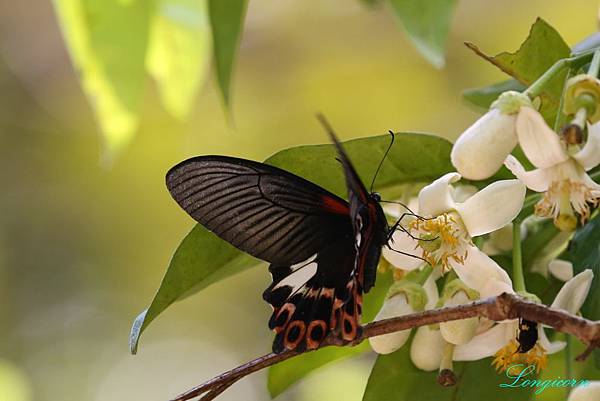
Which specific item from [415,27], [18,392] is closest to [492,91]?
[415,27]

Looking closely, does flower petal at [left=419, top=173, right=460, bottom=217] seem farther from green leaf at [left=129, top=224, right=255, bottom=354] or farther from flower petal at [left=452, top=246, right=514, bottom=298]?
green leaf at [left=129, top=224, right=255, bottom=354]

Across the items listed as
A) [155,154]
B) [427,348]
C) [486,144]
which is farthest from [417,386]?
[155,154]

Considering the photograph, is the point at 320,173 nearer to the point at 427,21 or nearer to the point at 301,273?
the point at 301,273

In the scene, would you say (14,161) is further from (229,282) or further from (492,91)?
(492,91)

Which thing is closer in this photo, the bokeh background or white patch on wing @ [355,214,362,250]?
white patch on wing @ [355,214,362,250]

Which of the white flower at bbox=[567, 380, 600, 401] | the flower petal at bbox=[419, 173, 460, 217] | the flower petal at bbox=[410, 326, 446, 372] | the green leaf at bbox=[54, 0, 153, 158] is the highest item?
the green leaf at bbox=[54, 0, 153, 158]

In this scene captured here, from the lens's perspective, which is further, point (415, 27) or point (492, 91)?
point (415, 27)

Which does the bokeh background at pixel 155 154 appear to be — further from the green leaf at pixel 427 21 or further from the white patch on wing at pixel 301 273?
the white patch on wing at pixel 301 273

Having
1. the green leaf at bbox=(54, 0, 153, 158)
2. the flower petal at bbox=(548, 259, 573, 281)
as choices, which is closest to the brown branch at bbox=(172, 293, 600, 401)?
the flower petal at bbox=(548, 259, 573, 281)
